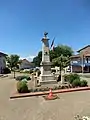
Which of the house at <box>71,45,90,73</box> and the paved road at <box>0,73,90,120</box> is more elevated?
the house at <box>71,45,90,73</box>

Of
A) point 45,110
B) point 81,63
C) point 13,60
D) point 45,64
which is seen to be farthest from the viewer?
point 81,63

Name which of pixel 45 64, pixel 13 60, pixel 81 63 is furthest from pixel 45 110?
pixel 81 63

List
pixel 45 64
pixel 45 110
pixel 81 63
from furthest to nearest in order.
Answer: pixel 81 63 → pixel 45 64 → pixel 45 110

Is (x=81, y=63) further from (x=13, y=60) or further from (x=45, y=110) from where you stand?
(x=45, y=110)

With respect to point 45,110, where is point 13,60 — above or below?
above

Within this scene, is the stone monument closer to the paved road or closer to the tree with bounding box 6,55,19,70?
the paved road

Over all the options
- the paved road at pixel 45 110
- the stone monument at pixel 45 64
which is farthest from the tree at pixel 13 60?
the paved road at pixel 45 110

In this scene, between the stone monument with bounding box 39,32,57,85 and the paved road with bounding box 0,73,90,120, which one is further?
the stone monument with bounding box 39,32,57,85

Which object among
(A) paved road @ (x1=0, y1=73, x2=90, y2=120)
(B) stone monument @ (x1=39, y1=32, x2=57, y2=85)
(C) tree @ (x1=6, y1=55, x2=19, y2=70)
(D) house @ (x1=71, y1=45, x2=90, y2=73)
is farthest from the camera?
(D) house @ (x1=71, y1=45, x2=90, y2=73)

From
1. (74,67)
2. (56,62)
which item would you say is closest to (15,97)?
(56,62)

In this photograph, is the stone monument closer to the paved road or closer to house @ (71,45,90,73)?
the paved road

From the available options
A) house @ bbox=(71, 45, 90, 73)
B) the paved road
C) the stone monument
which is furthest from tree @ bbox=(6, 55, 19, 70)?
the paved road

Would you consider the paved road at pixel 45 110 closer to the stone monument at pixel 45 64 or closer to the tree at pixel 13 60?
the stone monument at pixel 45 64

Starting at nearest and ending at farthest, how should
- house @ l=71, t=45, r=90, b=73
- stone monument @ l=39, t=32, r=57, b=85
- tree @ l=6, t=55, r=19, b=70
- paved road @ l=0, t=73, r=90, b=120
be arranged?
paved road @ l=0, t=73, r=90, b=120, stone monument @ l=39, t=32, r=57, b=85, tree @ l=6, t=55, r=19, b=70, house @ l=71, t=45, r=90, b=73
